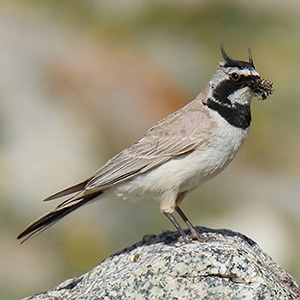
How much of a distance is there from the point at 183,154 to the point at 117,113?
9.47 meters

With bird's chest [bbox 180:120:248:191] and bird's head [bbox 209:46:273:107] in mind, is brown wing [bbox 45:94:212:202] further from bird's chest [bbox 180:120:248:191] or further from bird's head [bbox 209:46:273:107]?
bird's head [bbox 209:46:273:107]

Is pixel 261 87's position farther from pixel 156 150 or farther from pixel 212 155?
pixel 156 150

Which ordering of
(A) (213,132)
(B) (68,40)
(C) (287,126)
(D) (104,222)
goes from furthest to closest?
(B) (68,40)
(C) (287,126)
(D) (104,222)
(A) (213,132)

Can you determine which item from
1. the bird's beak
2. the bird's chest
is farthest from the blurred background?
the bird's beak

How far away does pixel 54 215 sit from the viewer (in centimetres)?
977

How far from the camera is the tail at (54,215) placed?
9.64 meters

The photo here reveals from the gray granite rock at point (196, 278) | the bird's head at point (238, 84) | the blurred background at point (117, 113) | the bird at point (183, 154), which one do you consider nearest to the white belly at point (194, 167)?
the bird at point (183, 154)

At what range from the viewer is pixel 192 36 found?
24469mm

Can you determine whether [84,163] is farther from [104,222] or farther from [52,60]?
[52,60]

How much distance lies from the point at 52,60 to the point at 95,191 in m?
11.5

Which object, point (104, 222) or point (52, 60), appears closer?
point (104, 222)

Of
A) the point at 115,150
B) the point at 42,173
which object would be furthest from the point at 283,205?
the point at 42,173

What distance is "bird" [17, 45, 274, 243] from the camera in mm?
9422

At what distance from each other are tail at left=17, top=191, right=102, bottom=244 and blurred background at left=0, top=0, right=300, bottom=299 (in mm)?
5232
